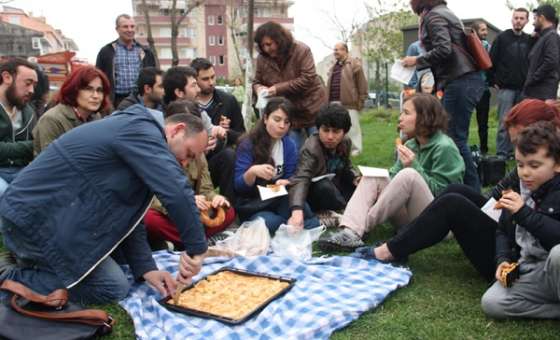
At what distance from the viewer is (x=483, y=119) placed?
305 inches

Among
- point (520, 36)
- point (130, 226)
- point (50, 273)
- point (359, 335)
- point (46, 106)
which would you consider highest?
point (520, 36)

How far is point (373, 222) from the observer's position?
3777 mm

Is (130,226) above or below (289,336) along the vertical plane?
above

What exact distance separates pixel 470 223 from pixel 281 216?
171 cm

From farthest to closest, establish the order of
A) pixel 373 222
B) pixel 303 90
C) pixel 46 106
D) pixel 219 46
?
pixel 219 46 < pixel 46 106 < pixel 303 90 < pixel 373 222

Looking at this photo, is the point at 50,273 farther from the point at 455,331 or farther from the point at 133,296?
the point at 455,331

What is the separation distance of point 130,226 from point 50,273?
0.45m

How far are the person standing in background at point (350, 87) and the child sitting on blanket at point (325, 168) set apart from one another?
369 centimetres

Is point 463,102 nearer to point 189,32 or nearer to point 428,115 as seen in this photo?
point 428,115

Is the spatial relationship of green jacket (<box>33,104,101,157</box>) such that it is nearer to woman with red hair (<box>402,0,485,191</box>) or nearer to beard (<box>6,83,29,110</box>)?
beard (<box>6,83,29,110</box>)

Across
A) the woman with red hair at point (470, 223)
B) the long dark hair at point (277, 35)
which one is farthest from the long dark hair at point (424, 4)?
the woman with red hair at point (470, 223)

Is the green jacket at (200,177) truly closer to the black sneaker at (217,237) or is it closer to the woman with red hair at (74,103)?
the black sneaker at (217,237)

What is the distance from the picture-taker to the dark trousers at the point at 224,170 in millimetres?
4547

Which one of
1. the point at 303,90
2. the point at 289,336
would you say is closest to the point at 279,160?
the point at 303,90
